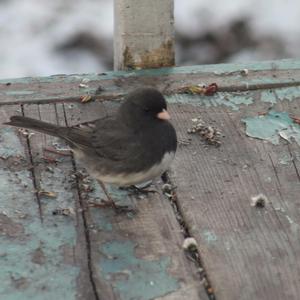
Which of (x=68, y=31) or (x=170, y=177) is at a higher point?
(x=170, y=177)

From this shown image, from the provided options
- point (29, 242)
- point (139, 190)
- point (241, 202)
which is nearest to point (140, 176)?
point (139, 190)

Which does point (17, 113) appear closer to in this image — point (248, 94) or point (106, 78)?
point (106, 78)

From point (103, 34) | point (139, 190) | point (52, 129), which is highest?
point (52, 129)

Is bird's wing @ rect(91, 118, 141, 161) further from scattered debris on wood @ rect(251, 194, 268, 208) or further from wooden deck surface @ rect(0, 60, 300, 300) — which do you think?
scattered debris on wood @ rect(251, 194, 268, 208)

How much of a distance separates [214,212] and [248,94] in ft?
2.84

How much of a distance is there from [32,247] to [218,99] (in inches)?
46.3

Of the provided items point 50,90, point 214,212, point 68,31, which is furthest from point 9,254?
point 68,31

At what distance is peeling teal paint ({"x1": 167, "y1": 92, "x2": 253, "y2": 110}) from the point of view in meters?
3.79

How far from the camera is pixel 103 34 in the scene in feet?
19.5

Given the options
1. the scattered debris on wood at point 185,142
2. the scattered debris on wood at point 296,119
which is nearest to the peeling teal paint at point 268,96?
the scattered debris on wood at point 296,119

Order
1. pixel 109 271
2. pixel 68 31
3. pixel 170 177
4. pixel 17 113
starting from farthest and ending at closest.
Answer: pixel 68 31 → pixel 17 113 → pixel 170 177 → pixel 109 271

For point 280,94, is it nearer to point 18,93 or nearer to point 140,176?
point 140,176

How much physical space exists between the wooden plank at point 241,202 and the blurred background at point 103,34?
2038 mm

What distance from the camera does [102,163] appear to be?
3.27 m
